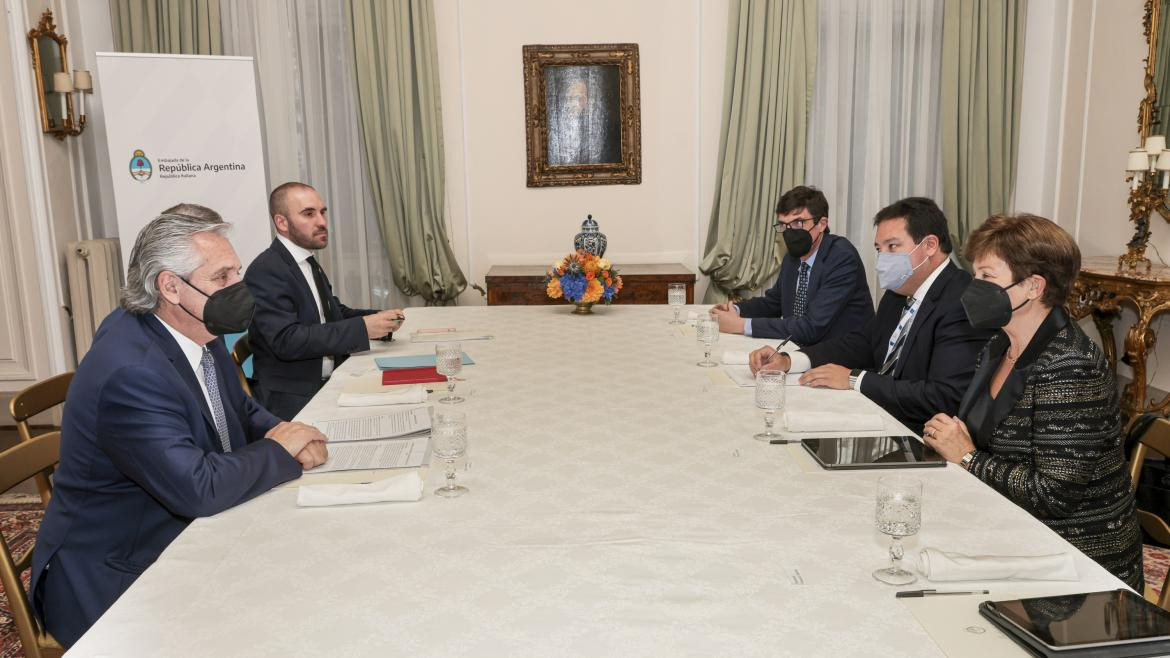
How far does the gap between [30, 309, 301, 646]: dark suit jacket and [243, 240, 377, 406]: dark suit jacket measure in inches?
51.5

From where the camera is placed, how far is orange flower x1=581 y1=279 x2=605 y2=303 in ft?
13.6

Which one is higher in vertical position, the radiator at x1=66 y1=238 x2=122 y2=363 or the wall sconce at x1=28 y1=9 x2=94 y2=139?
the wall sconce at x1=28 y1=9 x2=94 y2=139

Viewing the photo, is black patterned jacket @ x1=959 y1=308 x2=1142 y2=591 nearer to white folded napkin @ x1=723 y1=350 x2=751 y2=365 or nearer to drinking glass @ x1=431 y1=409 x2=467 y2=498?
white folded napkin @ x1=723 y1=350 x2=751 y2=365

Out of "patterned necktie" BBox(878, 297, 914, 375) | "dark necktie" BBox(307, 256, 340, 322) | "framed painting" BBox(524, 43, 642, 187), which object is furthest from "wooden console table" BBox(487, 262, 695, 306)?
"patterned necktie" BBox(878, 297, 914, 375)

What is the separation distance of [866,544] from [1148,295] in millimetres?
3838

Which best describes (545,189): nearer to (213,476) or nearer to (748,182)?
(748,182)

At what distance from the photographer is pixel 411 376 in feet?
9.65

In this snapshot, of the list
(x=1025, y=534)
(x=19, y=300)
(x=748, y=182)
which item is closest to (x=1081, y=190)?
(x=748, y=182)

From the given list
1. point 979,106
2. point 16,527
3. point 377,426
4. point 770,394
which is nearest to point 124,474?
point 377,426

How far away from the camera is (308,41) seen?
5.90m

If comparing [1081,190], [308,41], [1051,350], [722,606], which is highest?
[308,41]

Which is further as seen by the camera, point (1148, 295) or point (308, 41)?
point (308, 41)

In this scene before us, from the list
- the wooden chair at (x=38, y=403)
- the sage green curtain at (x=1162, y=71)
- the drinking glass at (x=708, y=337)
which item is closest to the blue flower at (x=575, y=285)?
the drinking glass at (x=708, y=337)

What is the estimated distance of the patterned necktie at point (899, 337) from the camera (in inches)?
118
